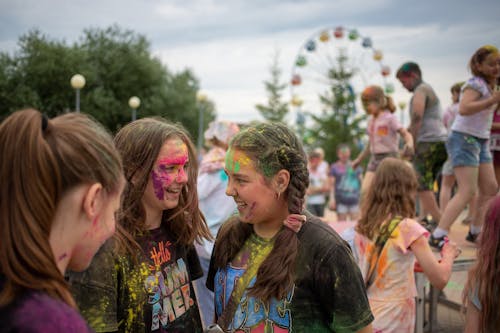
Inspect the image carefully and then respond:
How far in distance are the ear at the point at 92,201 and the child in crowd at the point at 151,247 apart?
0.63 meters

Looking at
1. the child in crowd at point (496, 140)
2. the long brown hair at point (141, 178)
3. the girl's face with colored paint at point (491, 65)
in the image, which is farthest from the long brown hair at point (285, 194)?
the child in crowd at point (496, 140)

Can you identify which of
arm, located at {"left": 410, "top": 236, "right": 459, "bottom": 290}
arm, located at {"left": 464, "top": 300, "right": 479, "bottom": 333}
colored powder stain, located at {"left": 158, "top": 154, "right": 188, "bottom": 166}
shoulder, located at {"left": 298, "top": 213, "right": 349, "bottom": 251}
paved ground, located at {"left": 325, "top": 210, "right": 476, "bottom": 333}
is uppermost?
colored powder stain, located at {"left": 158, "top": 154, "right": 188, "bottom": 166}

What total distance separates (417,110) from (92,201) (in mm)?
4844

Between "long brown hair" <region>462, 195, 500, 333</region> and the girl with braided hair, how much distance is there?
18.1 inches

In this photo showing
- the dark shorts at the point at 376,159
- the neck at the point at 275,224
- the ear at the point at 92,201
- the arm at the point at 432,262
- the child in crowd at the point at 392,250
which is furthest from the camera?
the dark shorts at the point at 376,159

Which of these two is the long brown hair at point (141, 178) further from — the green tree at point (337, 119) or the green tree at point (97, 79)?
the green tree at point (97, 79)

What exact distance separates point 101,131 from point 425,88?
4.89 meters

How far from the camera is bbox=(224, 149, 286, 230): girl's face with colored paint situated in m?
1.99

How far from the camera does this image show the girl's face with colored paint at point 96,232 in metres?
1.21

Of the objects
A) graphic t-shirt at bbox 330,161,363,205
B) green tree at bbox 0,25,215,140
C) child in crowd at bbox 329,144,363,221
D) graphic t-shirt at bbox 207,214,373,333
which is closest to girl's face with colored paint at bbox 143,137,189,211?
graphic t-shirt at bbox 207,214,373,333

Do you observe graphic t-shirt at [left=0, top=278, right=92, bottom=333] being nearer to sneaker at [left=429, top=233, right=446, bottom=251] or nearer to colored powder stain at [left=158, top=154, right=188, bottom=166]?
colored powder stain at [left=158, top=154, right=188, bottom=166]

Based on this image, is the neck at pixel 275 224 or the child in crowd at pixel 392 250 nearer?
the neck at pixel 275 224

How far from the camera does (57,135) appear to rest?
1.13 metres

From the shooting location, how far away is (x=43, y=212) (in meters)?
1.07
